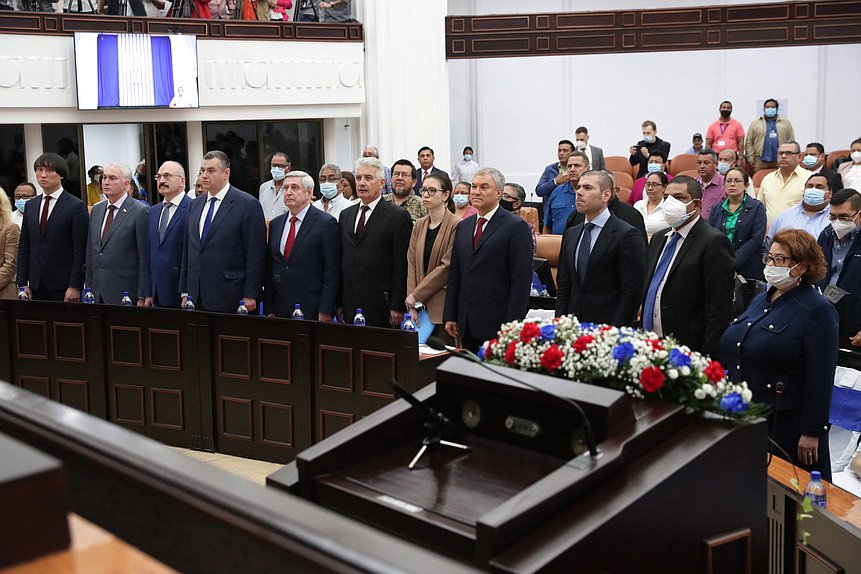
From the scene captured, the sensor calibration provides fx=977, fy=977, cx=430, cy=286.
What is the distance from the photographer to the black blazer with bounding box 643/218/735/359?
4699 mm

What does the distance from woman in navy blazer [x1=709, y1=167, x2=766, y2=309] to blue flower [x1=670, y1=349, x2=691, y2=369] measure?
17.8 feet

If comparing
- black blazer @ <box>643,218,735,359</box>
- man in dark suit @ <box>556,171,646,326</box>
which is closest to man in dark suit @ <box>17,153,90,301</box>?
man in dark suit @ <box>556,171,646,326</box>

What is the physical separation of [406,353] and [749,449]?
3.17m

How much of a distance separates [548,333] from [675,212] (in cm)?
276

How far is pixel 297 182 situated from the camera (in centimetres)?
596

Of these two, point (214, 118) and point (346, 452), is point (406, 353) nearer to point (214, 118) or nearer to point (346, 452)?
point (346, 452)

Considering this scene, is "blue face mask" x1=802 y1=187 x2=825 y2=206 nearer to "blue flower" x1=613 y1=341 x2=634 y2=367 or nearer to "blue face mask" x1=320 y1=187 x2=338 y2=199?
"blue face mask" x1=320 y1=187 x2=338 y2=199

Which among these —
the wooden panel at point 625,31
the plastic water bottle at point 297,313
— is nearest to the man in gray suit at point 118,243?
the plastic water bottle at point 297,313

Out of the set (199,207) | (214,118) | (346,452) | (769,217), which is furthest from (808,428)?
(214,118)

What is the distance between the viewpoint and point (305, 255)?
600 centimetres

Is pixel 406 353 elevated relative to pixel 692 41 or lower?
lower

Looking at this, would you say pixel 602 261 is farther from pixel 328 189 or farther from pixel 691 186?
pixel 328 189

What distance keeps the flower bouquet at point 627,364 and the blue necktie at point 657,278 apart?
2598 millimetres

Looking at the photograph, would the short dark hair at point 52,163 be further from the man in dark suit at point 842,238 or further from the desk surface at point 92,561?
the desk surface at point 92,561
